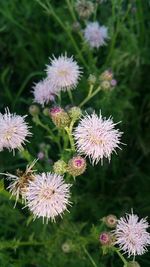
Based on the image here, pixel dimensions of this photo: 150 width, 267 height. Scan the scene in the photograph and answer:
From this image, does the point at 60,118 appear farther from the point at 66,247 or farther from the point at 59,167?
the point at 66,247

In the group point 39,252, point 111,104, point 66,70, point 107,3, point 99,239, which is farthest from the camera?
point 107,3

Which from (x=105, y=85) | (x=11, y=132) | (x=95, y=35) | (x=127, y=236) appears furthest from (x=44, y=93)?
(x=127, y=236)

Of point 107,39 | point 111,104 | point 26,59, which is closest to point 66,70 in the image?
point 111,104

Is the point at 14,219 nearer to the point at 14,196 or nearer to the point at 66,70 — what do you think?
the point at 14,196

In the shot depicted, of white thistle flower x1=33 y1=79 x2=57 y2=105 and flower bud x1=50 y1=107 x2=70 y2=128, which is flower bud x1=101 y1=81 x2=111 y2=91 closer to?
white thistle flower x1=33 y1=79 x2=57 y2=105

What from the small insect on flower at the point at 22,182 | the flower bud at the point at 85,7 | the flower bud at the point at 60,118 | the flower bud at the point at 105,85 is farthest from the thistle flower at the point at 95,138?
the flower bud at the point at 85,7

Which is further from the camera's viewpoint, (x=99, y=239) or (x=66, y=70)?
(x=66, y=70)

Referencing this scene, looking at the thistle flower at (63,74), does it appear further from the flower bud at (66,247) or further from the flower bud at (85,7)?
the flower bud at (66,247)
